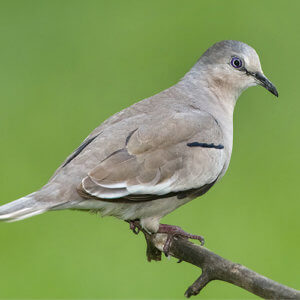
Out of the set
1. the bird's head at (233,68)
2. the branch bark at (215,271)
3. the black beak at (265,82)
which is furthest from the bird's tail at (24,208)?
the black beak at (265,82)

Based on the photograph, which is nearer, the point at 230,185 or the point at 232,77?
the point at 232,77

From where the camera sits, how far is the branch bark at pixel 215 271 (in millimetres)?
3977

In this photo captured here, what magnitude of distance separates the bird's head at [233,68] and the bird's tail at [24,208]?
5.23 feet

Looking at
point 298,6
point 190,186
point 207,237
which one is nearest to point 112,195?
point 190,186

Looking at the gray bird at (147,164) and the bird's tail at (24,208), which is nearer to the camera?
the bird's tail at (24,208)

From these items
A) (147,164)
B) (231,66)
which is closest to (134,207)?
(147,164)

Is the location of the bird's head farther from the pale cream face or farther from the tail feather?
the tail feather

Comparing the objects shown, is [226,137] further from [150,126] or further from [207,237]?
[207,237]

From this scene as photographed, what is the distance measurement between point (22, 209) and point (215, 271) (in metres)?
1.01

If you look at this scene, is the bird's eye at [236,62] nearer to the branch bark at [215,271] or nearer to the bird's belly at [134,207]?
the bird's belly at [134,207]

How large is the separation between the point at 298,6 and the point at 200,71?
498 centimetres

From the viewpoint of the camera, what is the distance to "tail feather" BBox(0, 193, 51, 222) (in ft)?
14.0

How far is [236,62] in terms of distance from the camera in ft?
17.8

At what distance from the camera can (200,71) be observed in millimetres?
5594
